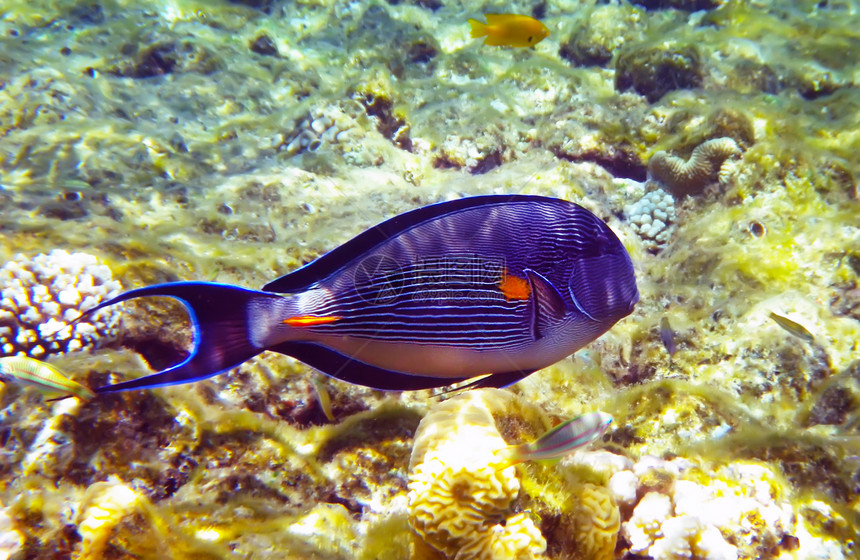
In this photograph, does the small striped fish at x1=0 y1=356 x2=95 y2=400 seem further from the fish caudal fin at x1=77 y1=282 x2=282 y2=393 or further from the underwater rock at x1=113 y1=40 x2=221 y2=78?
the underwater rock at x1=113 y1=40 x2=221 y2=78

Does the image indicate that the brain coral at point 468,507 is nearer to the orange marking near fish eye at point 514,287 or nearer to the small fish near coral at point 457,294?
the small fish near coral at point 457,294

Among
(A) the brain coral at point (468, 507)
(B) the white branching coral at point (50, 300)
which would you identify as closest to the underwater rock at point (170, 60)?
(B) the white branching coral at point (50, 300)

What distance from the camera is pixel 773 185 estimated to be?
12.9 feet

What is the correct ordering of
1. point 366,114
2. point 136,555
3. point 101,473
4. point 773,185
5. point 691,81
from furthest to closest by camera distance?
1. point 691,81
2. point 366,114
3. point 773,185
4. point 101,473
5. point 136,555

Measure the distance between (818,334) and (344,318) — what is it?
10.9 feet

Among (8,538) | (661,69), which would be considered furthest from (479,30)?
(8,538)

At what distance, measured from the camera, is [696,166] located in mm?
4262

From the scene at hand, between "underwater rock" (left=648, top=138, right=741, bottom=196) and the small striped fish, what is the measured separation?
5006 mm

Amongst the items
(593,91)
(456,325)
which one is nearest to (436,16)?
(593,91)

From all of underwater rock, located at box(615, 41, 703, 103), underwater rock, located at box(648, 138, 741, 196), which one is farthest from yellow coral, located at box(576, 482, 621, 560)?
underwater rock, located at box(615, 41, 703, 103)

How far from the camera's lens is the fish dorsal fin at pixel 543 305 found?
55.4 inches

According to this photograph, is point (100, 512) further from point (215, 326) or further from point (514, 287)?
point (514, 287)

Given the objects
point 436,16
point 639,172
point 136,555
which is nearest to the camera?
point 136,555

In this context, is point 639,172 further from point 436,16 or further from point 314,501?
point 436,16
